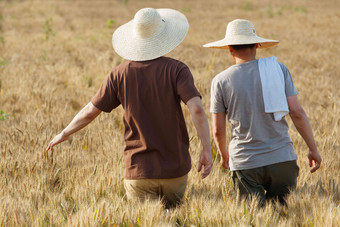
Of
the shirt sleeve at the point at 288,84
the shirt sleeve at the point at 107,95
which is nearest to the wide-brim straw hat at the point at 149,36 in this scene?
the shirt sleeve at the point at 107,95

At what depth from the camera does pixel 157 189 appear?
289 centimetres

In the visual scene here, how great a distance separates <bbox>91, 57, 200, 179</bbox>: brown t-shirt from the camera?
2.75 m

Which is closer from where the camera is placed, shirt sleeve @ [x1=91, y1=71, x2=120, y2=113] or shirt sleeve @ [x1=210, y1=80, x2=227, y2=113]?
shirt sleeve @ [x1=91, y1=71, x2=120, y2=113]

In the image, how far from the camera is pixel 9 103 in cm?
639

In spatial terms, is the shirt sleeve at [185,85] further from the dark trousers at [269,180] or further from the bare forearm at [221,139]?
the dark trousers at [269,180]

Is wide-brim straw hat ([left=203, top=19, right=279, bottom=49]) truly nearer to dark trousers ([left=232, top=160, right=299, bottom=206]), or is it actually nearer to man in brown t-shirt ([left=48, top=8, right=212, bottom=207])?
man in brown t-shirt ([left=48, top=8, right=212, bottom=207])

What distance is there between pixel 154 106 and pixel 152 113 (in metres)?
0.05

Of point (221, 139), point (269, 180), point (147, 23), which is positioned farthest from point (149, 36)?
point (269, 180)

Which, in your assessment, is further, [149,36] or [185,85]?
[149,36]

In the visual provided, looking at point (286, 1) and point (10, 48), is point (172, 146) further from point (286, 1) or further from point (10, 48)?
point (286, 1)

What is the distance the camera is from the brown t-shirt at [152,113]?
108 inches

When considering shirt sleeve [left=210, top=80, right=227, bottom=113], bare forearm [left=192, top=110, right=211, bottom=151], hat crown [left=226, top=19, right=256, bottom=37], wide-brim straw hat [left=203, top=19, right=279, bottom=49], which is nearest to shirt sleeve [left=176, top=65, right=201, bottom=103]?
bare forearm [left=192, top=110, right=211, bottom=151]

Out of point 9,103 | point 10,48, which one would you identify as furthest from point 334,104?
point 10,48

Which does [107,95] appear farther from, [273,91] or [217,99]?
[273,91]
